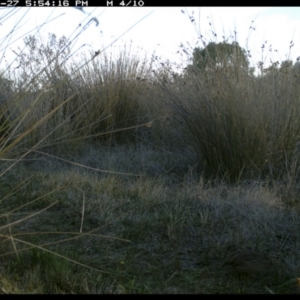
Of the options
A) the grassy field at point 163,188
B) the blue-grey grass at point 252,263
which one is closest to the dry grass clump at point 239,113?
the grassy field at point 163,188

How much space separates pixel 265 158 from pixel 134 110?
2938 mm

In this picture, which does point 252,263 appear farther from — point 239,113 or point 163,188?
point 239,113

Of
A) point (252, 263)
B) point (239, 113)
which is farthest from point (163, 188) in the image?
point (252, 263)

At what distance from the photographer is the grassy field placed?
8.98ft

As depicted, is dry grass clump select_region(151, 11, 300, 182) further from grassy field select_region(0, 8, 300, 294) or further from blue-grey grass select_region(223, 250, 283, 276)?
blue-grey grass select_region(223, 250, 283, 276)

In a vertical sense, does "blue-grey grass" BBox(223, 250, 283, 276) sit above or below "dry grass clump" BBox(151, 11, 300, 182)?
below

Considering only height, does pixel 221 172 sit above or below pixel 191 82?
below

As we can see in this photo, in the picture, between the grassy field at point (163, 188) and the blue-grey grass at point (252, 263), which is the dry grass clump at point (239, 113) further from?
the blue-grey grass at point (252, 263)

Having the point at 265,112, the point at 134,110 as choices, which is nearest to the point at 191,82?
the point at 265,112

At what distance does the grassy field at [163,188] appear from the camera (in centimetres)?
274

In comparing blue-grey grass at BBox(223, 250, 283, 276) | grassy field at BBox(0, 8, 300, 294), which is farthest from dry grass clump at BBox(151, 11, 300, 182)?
blue-grey grass at BBox(223, 250, 283, 276)
